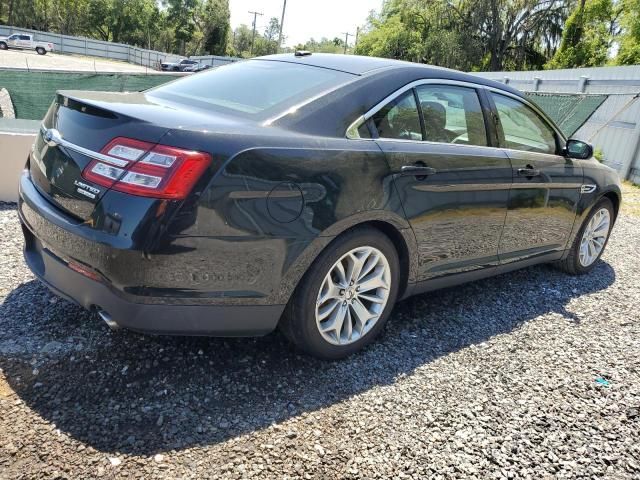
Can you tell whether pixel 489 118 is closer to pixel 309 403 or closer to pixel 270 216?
pixel 270 216

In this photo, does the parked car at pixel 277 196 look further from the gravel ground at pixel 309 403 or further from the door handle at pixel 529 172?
the gravel ground at pixel 309 403

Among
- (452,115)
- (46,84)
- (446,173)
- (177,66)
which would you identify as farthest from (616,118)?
(177,66)

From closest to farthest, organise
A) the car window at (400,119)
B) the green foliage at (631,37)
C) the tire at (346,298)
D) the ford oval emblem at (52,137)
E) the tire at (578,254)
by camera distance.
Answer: the ford oval emblem at (52,137)
the tire at (346,298)
the car window at (400,119)
the tire at (578,254)
the green foliage at (631,37)

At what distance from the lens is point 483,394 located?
2.84 metres

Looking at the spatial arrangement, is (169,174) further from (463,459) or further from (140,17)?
(140,17)

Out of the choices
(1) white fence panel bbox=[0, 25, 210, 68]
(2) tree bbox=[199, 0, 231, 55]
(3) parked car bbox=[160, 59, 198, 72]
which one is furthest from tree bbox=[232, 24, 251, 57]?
(3) parked car bbox=[160, 59, 198, 72]

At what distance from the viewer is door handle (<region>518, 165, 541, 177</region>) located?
3709 millimetres

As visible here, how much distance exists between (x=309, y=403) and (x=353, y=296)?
63 cm

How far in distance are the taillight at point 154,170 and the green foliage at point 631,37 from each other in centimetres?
3255

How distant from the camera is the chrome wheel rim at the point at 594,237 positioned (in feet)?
15.8

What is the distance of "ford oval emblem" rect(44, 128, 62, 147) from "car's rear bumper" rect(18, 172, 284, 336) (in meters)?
0.27

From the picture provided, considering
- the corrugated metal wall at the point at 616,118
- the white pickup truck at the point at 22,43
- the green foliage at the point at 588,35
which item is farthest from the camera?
the white pickup truck at the point at 22,43

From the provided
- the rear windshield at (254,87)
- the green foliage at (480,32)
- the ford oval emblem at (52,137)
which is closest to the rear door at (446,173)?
the rear windshield at (254,87)

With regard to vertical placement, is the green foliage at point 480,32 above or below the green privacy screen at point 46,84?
above
